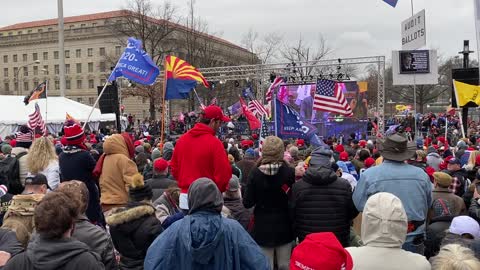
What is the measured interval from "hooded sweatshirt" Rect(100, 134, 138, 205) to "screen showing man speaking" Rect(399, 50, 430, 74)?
34.0 ft

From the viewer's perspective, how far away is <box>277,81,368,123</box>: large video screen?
84.2 feet

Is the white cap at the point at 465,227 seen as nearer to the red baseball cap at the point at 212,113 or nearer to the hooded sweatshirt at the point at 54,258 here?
the red baseball cap at the point at 212,113

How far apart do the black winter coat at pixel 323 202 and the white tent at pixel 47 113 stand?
20710mm

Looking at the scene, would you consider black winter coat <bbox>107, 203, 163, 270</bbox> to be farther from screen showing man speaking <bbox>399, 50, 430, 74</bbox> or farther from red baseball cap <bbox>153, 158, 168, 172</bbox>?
screen showing man speaking <bbox>399, 50, 430, 74</bbox>

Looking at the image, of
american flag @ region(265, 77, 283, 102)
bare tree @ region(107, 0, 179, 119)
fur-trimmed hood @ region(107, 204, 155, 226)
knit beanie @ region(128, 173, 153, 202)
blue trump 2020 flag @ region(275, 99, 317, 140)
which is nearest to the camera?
fur-trimmed hood @ region(107, 204, 155, 226)

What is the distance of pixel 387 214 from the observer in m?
2.91

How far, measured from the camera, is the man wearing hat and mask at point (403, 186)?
14.6ft

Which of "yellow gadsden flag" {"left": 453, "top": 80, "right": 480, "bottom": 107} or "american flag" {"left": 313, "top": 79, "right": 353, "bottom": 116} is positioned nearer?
"yellow gadsden flag" {"left": 453, "top": 80, "right": 480, "bottom": 107}

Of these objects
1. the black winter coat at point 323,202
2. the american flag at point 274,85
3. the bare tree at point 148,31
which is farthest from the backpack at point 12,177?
the bare tree at point 148,31

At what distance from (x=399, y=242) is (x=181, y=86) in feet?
35.6

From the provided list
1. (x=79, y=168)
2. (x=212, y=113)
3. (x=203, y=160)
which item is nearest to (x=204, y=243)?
(x=203, y=160)

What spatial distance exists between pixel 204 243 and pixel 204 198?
26 centimetres

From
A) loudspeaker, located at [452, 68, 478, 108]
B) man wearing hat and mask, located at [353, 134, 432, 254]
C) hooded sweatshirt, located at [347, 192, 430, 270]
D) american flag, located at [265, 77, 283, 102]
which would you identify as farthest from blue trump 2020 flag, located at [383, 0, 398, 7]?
hooded sweatshirt, located at [347, 192, 430, 270]

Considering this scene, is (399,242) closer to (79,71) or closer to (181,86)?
(181,86)
